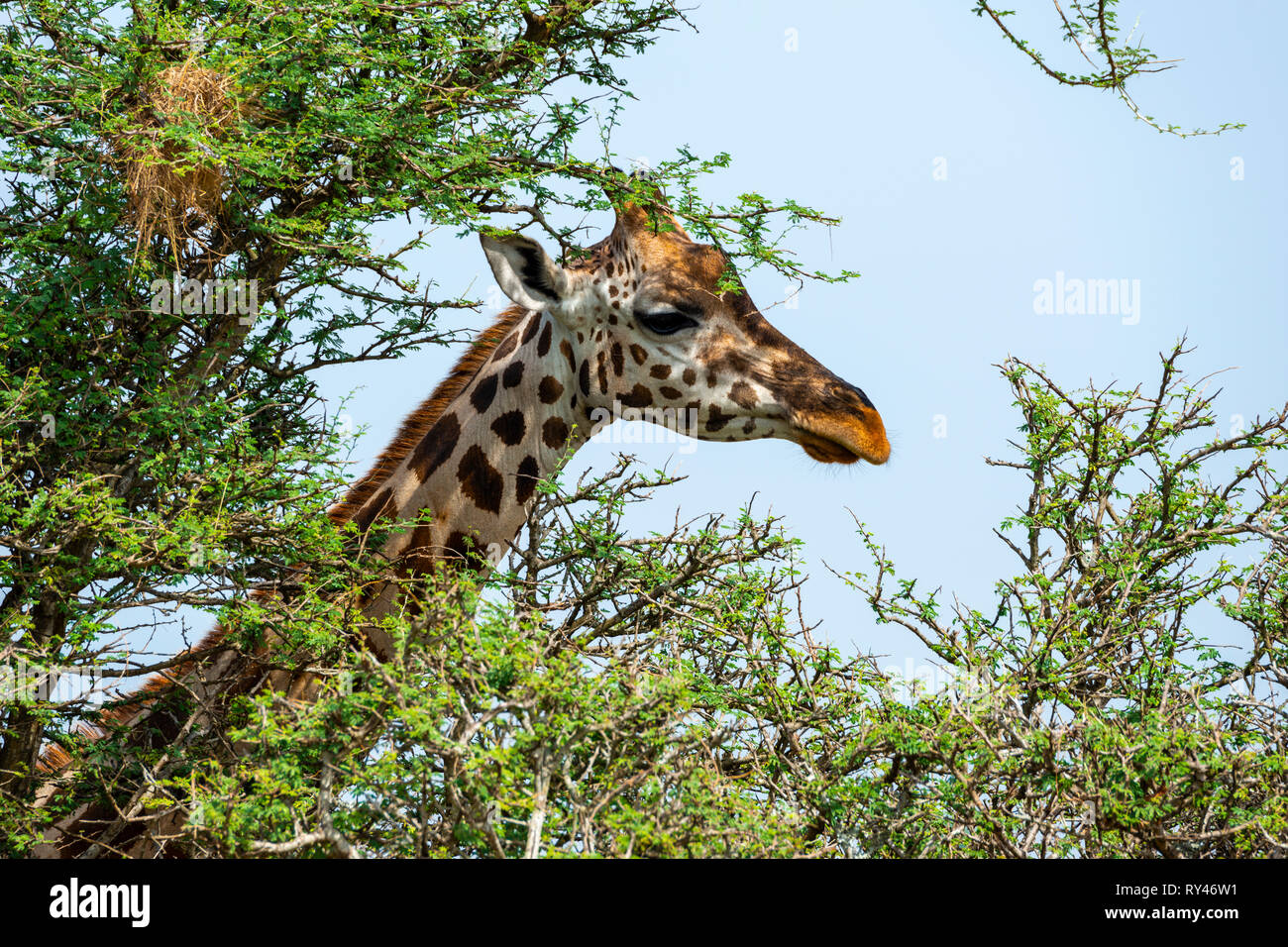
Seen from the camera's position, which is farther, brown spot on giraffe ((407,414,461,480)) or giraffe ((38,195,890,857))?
brown spot on giraffe ((407,414,461,480))

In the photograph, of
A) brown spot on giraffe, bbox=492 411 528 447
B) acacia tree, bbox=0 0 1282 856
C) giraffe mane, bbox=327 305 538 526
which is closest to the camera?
acacia tree, bbox=0 0 1282 856

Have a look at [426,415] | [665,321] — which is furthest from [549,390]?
[426,415]

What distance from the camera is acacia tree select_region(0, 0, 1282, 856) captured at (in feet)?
17.8

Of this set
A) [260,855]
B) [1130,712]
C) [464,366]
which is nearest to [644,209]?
[464,366]

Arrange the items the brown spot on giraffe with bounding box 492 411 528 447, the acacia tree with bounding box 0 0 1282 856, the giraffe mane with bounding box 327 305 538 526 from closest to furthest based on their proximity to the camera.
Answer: the acacia tree with bounding box 0 0 1282 856, the brown spot on giraffe with bounding box 492 411 528 447, the giraffe mane with bounding box 327 305 538 526

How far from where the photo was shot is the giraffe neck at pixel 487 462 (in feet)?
23.0

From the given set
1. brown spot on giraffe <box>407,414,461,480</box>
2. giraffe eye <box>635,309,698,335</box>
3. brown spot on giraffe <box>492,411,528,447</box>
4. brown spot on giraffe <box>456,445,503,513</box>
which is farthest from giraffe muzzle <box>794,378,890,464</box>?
brown spot on giraffe <box>407,414,461,480</box>

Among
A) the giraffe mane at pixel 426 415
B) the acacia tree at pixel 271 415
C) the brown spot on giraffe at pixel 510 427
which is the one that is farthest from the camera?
the giraffe mane at pixel 426 415

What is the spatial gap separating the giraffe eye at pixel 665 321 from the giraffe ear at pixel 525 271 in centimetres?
46

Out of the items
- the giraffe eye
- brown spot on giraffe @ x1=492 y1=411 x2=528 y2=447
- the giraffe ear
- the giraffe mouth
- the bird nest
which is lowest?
the giraffe mouth

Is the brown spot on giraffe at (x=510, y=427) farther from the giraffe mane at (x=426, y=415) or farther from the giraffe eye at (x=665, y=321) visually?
the giraffe eye at (x=665, y=321)

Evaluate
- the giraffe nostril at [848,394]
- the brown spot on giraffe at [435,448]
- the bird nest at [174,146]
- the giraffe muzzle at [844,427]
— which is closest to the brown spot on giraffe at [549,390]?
the brown spot on giraffe at [435,448]

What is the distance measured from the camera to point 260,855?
453 cm

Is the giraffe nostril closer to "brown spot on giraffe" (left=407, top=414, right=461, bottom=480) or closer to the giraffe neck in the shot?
the giraffe neck
